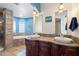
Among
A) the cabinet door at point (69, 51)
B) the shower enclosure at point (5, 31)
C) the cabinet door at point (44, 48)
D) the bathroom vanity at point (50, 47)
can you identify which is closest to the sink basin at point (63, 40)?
the bathroom vanity at point (50, 47)

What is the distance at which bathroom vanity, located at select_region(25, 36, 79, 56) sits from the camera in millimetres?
1844

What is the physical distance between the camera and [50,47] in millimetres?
2398

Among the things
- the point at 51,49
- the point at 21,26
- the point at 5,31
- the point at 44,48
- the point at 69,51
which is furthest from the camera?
the point at 44,48

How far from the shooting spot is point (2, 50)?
2141mm

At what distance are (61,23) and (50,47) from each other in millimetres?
627

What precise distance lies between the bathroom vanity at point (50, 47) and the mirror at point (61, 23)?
27cm

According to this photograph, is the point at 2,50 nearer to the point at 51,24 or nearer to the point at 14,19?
the point at 14,19

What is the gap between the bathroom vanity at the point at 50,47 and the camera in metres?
1.84

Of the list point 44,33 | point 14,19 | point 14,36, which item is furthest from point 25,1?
point 44,33

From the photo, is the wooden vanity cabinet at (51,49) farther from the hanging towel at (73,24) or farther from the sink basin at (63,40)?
the hanging towel at (73,24)

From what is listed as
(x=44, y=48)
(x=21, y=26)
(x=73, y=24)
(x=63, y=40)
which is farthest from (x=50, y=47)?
(x=21, y=26)

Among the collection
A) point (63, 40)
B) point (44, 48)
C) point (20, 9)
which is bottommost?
point (44, 48)

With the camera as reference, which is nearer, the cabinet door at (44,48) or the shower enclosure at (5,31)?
the shower enclosure at (5,31)

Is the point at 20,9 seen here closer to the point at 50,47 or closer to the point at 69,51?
the point at 50,47
